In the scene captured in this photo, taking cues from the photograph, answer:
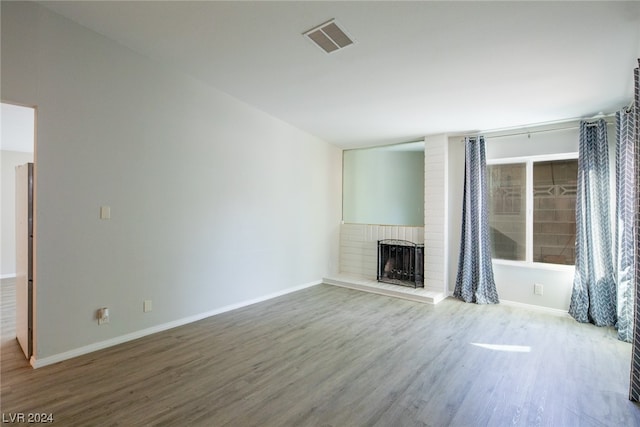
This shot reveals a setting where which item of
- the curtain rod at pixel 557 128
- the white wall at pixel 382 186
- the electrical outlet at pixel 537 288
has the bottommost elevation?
the electrical outlet at pixel 537 288

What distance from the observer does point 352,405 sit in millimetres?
2072

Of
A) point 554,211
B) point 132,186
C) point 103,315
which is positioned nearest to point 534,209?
point 554,211

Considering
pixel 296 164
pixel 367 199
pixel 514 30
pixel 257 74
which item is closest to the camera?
pixel 514 30

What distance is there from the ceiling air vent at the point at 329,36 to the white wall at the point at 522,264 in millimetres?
3001

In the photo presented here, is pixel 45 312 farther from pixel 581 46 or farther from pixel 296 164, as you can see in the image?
pixel 581 46

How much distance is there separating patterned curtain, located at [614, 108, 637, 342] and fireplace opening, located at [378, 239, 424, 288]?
2.31 metres

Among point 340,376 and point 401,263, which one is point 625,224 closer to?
point 401,263

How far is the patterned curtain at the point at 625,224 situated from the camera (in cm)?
316

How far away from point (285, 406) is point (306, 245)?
330 centimetres

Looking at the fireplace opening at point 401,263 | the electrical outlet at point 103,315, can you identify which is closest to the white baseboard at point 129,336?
the electrical outlet at point 103,315

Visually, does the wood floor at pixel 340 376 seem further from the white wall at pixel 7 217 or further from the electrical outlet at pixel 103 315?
the white wall at pixel 7 217

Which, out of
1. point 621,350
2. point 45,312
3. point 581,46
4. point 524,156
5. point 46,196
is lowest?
point 621,350

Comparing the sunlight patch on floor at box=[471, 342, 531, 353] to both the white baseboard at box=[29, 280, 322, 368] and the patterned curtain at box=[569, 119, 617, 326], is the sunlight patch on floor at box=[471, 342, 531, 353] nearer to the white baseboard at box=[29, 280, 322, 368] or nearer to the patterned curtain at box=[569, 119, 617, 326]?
the patterned curtain at box=[569, 119, 617, 326]

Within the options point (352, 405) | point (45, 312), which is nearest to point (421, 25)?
point (352, 405)
